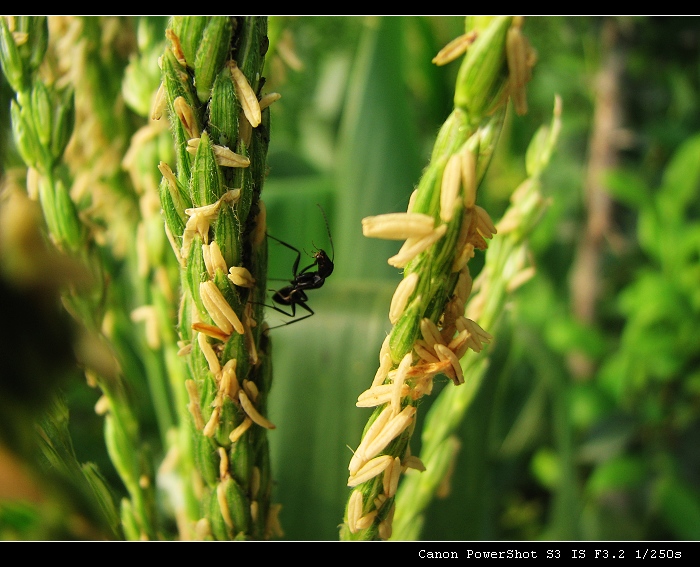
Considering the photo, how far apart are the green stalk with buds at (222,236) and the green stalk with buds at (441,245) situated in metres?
0.07

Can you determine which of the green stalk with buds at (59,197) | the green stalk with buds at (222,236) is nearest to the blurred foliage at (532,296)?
the green stalk with buds at (59,197)

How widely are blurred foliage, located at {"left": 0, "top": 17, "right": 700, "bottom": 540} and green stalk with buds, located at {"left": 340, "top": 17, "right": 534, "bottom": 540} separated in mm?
265

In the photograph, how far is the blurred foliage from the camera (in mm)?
783

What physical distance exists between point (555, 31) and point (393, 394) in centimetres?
153

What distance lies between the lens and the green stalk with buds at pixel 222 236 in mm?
327

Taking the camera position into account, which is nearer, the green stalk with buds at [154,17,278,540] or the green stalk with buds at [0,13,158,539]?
the green stalk with buds at [154,17,278,540]

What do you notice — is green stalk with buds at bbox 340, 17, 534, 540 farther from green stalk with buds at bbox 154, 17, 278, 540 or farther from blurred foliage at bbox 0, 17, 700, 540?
blurred foliage at bbox 0, 17, 700, 540

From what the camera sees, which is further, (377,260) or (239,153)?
(377,260)

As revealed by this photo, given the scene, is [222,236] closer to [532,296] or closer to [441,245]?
[441,245]

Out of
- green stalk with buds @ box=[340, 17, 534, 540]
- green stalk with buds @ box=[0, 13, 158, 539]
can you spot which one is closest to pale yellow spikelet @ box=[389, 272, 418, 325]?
green stalk with buds @ box=[340, 17, 534, 540]
